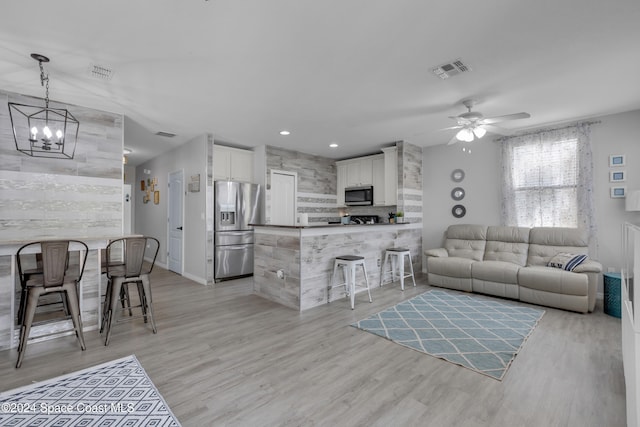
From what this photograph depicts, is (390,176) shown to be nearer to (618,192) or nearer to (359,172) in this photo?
(359,172)

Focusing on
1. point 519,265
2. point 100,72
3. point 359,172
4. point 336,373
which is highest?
point 100,72

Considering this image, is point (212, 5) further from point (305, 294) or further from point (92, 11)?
point (305, 294)

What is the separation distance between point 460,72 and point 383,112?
1.27 metres

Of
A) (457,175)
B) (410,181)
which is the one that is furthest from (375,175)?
(457,175)

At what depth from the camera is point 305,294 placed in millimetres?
3768

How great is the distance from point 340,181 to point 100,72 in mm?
5206

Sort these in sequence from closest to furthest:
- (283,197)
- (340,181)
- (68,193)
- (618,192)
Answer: (68,193)
(618,192)
(283,197)
(340,181)

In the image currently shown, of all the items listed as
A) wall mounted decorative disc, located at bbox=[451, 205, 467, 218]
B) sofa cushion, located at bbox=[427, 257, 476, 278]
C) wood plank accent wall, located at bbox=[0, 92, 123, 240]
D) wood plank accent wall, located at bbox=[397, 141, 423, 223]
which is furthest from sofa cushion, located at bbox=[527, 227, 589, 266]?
wood plank accent wall, located at bbox=[0, 92, 123, 240]

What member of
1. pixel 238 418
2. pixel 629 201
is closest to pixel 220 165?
pixel 238 418

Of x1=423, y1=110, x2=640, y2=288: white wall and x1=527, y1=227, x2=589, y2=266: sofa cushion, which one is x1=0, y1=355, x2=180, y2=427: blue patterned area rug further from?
x1=423, y1=110, x2=640, y2=288: white wall

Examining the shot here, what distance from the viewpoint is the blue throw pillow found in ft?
12.5

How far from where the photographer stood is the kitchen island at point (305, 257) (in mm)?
3764

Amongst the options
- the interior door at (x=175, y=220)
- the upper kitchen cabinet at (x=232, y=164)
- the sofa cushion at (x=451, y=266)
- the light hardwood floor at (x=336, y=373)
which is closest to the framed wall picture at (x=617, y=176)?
the light hardwood floor at (x=336, y=373)

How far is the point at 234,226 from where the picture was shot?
18.1ft
